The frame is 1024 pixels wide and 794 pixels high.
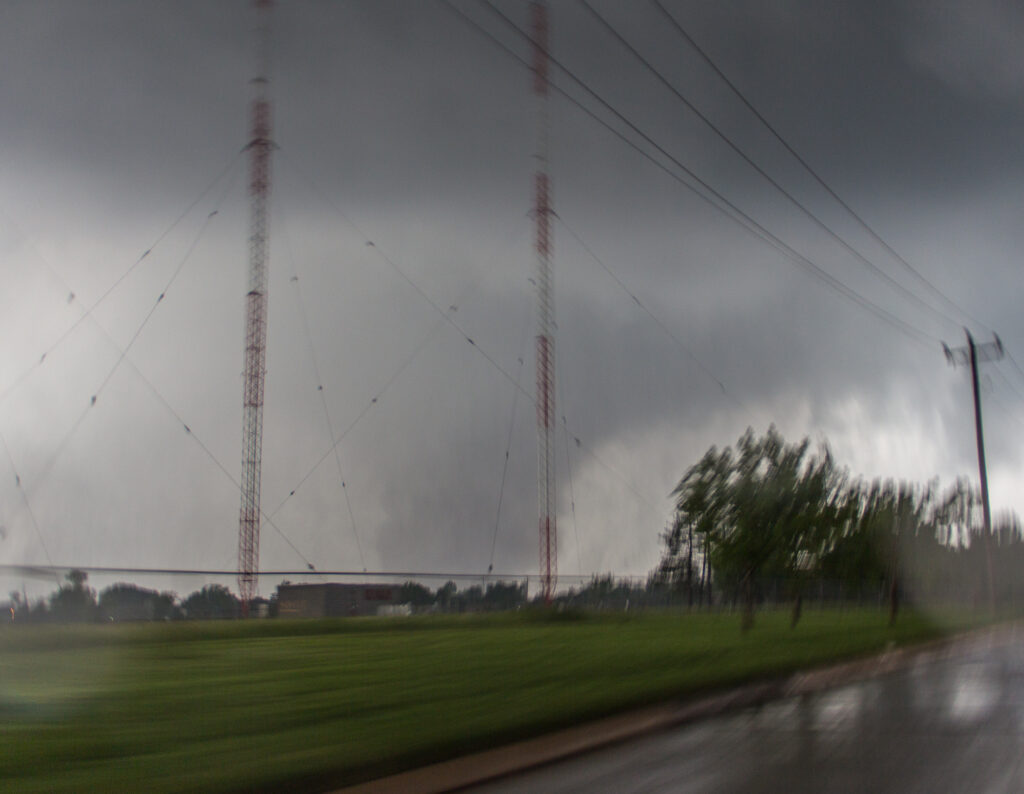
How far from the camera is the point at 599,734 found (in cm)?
1041

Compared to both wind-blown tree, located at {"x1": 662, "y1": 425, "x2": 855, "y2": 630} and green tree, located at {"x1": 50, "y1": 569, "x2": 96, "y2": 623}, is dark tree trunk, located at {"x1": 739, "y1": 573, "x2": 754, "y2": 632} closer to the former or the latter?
wind-blown tree, located at {"x1": 662, "y1": 425, "x2": 855, "y2": 630}

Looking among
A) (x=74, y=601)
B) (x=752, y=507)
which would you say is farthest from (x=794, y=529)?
(x=74, y=601)

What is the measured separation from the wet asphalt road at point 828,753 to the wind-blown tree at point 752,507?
42.2ft

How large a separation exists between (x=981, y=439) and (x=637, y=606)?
1644cm

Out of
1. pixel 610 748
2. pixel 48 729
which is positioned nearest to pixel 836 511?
pixel 610 748

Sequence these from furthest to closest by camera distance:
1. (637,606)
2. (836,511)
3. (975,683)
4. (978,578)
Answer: (978,578), (637,606), (836,511), (975,683)

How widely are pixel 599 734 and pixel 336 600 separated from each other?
18.8 meters

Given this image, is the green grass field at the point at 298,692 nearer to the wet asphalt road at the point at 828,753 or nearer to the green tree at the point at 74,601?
the green tree at the point at 74,601

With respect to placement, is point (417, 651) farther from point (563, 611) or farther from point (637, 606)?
point (637, 606)

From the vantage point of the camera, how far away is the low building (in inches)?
1051

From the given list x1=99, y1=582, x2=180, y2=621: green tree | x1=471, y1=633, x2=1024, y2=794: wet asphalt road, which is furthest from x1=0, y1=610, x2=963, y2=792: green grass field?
x1=471, y1=633, x2=1024, y2=794: wet asphalt road

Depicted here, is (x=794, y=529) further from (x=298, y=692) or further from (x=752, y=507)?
(x=298, y=692)

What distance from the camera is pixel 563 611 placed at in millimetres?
34438

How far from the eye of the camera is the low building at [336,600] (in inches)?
1051
